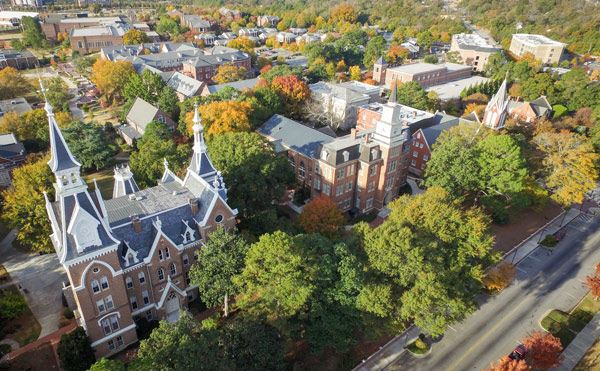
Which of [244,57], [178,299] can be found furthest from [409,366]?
[244,57]

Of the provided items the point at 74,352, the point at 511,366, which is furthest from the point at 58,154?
the point at 511,366

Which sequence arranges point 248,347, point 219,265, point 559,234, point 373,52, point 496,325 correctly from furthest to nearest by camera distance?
point 373,52
point 559,234
point 496,325
point 219,265
point 248,347

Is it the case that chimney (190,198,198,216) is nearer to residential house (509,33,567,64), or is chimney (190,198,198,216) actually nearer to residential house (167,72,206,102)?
residential house (167,72,206,102)

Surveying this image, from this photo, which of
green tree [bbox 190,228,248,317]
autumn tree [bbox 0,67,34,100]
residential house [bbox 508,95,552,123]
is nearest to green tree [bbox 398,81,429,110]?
residential house [bbox 508,95,552,123]

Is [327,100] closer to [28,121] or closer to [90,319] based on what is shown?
[28,121]

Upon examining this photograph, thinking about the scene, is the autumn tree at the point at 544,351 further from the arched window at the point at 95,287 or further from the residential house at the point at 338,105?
the residential house at the point at 338,105

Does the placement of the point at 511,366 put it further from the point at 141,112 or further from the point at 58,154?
the point at 141,112
